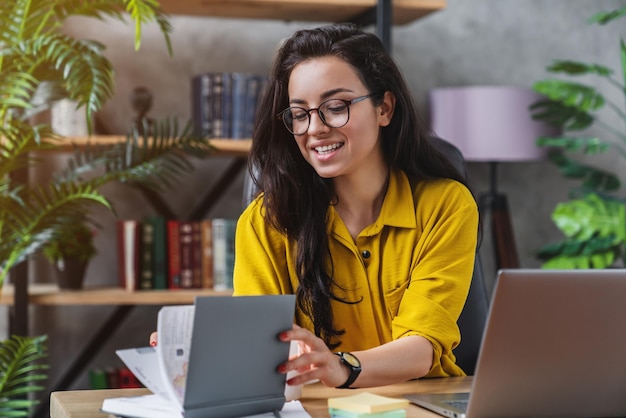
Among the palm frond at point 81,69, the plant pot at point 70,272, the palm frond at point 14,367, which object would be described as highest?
the palm frond at point 81,69

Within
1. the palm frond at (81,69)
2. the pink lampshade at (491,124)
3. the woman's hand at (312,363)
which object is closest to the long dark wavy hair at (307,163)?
the woman's hand at (312,363)

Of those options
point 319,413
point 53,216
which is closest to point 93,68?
point 53,216

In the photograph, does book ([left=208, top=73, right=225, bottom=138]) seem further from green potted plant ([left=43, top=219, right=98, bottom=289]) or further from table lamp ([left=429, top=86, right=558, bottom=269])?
table lamp ([left=429, top=86, right=558, bottom=269])

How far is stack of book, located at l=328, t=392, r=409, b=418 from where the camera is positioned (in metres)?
1.06

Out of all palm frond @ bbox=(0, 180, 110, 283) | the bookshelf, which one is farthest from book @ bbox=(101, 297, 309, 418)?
the bookshelf

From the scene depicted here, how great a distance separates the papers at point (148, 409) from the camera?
3.52 ft

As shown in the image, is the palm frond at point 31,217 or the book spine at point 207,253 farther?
the book spine at point 207,253

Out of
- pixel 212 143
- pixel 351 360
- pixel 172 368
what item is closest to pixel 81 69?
pixel 212 143

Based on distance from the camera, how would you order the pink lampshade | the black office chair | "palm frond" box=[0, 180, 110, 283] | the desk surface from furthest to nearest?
the pink lampshade → "palm frond" box=[0, 180, 110, 283] → the black office chair → the desk surface

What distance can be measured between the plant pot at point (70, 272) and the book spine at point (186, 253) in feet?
1.01

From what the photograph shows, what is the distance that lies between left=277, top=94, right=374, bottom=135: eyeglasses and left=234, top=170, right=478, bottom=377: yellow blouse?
183 mm

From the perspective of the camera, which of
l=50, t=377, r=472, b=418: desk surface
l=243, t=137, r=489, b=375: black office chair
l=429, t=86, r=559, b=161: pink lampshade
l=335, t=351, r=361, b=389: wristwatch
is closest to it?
l=50, t=377, r=472, b=418: desk surface

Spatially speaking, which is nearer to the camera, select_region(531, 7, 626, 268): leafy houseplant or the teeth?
the teeth

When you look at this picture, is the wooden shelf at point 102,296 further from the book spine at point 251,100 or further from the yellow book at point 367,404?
the yellow book at point 367,404
